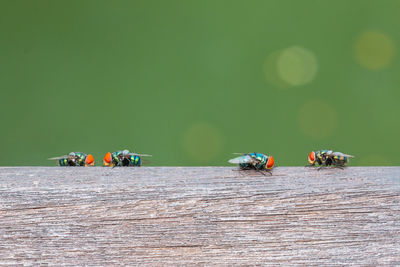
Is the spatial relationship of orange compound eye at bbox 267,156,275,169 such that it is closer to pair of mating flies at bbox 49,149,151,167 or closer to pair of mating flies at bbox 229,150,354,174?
pair of mating flies at bbox 229,150,354,174

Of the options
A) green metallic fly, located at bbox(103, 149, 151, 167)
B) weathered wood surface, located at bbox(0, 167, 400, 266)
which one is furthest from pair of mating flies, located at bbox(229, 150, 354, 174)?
green metallic fly, located at bbox(103, 149, 151, 167)

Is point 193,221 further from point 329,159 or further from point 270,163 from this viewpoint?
point 329,159

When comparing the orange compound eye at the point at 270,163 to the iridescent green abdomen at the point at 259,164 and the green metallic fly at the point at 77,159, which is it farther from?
the green metallic fly at the point at 77,159

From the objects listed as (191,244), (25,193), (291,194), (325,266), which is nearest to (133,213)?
(191,244)

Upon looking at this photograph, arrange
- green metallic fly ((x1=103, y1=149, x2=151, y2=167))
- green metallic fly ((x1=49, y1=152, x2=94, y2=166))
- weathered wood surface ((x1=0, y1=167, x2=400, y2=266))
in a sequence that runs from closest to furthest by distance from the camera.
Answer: weathered wood surface ((x1=0, y1=167, x2=400, y2=266)) < green metallic fly ((x1=103, y1=149, x2=151, y2=167)) < green metallic fly ((x1=49, y1=152, x2=94, y2=166))

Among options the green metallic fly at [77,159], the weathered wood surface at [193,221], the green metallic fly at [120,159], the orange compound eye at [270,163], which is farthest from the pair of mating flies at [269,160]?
the green metallic fly at [77,159]

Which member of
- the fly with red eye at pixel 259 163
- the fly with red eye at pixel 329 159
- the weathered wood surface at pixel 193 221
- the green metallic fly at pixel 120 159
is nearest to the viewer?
the weathered wood surface at pixel 193 221
